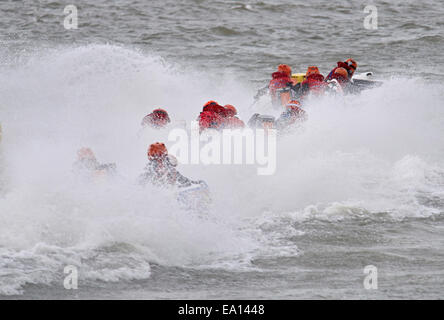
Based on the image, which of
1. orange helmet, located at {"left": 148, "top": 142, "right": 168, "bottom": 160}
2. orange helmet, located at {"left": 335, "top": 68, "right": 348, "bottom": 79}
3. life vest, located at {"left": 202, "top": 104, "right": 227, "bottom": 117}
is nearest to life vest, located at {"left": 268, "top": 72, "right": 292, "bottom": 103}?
orange helmet, located at {"left": 335, "top": 68, "right": 348, "bottom": 79}

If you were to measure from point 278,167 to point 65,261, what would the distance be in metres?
4.69

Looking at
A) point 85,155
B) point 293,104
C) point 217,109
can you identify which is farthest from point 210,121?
point 85,155

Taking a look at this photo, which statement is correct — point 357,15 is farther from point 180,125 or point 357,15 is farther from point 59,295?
point 59,295

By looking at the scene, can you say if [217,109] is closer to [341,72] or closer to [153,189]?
[153,189]

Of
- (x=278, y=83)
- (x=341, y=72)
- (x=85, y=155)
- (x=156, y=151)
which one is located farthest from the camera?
(x=341, y=72)

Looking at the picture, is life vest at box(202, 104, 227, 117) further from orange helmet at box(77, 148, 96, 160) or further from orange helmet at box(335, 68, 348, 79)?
orange helmet at box(335, 68, 348, 79)

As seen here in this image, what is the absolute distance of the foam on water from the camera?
7.40 m

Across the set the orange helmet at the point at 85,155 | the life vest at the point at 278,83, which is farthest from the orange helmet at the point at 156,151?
the life vest at the point at 278,83

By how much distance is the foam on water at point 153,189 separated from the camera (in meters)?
7.40

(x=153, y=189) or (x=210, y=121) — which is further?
(x=210, y=121)

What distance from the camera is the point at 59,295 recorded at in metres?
6.26

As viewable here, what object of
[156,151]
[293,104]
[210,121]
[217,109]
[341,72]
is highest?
[341,72]

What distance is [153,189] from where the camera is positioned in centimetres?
848

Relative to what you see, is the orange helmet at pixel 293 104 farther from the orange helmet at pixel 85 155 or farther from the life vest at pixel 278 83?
the orange helmet at pixel 85 155
